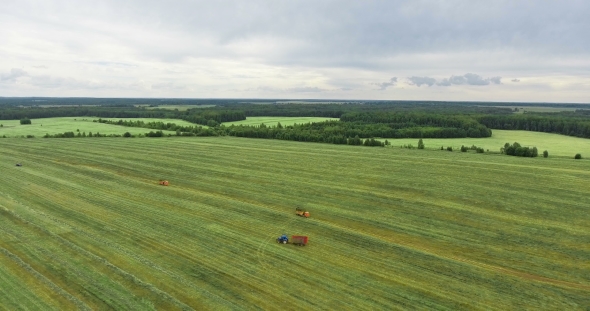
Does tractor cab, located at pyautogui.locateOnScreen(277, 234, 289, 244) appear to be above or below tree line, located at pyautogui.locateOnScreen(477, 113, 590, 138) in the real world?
below

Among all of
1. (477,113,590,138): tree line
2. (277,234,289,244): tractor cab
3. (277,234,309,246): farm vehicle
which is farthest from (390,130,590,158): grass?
(277,234,289,244): tractor cab

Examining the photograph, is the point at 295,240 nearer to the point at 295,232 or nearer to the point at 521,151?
the point at 295,232

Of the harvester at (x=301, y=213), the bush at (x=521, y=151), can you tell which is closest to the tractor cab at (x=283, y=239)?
the harvester at (x=301, y=213)

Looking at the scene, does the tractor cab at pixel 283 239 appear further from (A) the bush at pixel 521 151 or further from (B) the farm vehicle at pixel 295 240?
(A) the bush at pixel 521 151

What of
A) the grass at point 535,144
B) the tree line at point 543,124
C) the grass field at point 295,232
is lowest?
the grass field at point 295,232

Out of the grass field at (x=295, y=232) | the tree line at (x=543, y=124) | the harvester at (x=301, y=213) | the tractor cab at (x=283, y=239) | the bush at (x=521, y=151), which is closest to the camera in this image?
the grass field at (x=295, y=232)

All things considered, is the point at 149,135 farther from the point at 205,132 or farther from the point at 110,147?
the point at 110,147

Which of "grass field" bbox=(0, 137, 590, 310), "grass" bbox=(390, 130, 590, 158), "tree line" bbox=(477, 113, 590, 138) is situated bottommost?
"grass field" bbox=(0, 137, 590, 310)

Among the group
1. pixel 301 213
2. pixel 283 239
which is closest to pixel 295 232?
pixel 283 239

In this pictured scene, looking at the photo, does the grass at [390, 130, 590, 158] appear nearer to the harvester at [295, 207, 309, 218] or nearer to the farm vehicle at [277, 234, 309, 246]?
the harvester at [295, 207, 309, 218]

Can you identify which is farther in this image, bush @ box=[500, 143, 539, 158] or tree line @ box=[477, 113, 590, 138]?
tree line @ box=[477, 113, 590, 138]
